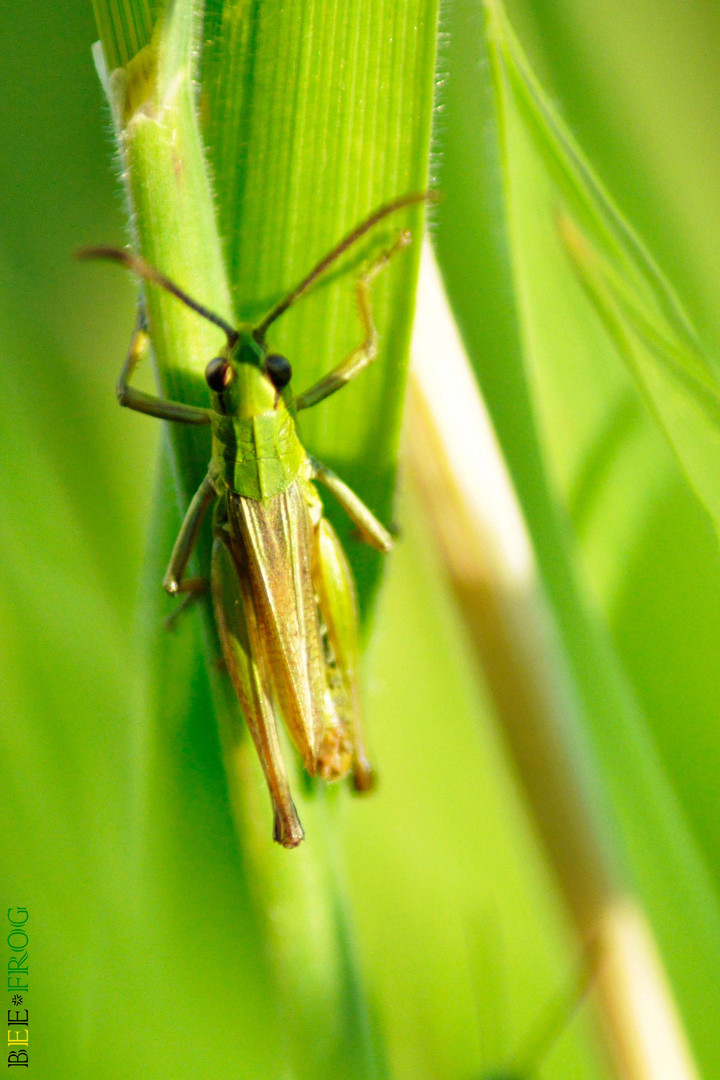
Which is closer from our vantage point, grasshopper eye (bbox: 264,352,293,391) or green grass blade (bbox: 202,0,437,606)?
green grass blade (bbox: 202,0,437,606)

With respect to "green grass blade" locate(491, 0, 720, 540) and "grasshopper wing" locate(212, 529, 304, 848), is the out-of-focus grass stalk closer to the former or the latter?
"green grass blade" locate(491, 0, 720, 540)

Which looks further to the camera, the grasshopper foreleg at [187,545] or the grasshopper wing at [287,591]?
the grasshopper wing at [287,591]

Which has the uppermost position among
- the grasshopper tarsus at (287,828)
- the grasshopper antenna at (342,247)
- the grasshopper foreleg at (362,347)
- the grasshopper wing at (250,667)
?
the grasshopper antenna at (342,247)

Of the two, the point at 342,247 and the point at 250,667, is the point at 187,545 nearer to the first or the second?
the point at 250,667

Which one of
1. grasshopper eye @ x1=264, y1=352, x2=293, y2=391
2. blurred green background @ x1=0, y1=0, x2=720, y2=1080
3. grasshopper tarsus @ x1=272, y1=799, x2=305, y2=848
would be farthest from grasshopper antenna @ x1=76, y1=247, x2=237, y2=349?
grasshopper tarsus @ x1=272, y1=799, x2=305, y2=848

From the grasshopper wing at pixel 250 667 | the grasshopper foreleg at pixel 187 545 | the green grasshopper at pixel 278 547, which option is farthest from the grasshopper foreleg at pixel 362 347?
the grasshopper wing at pixel 250 667

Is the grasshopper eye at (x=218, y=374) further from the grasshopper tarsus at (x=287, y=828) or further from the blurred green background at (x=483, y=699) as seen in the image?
the grasshopper tarsus at (x=287, y=828)

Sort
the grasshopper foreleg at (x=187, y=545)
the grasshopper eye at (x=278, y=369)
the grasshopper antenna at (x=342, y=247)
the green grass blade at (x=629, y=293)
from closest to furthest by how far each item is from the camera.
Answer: the green grass blade at (x=629, y=293)
the grasshopper antenna at (x=342, y=247)
the grasshopper foreleg at (x=187, y=545)
the grasshopper eye at (x=278, y=369)

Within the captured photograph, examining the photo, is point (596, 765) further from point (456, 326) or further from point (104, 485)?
point (104, 485)
